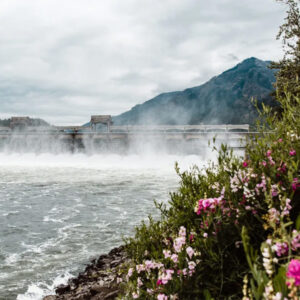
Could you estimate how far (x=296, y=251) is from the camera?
231cm

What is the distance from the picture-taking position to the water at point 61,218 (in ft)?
26.7

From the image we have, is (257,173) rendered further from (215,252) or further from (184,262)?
(184,262)

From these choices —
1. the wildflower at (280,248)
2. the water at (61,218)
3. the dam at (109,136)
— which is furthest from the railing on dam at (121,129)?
the wildflower at (280,248)

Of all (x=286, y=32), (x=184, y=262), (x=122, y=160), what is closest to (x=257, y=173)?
(x=184, y=262)

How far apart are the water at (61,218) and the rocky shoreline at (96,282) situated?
0.40 metres

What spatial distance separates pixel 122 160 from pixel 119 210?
2307 cm

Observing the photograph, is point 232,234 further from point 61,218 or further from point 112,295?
point 61,218

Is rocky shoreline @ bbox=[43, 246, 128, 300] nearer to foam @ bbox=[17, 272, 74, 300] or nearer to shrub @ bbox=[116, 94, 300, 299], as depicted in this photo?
foam @ bbox=[17, 272, 74, 300]

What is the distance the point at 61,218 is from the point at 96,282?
23.2ft

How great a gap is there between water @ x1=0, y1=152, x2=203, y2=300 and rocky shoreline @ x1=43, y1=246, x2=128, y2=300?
0.40 metres

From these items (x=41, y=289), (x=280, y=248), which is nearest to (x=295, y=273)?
(x=280, y=248)

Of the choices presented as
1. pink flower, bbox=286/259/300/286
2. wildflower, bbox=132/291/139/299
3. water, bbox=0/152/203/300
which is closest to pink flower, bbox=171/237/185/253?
wildflower, bbox=132/291/139/299

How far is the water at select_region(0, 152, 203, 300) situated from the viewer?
8.12 m

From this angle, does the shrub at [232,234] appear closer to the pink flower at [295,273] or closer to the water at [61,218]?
the pink flower at [295,273]
